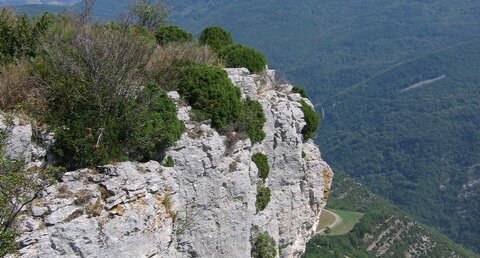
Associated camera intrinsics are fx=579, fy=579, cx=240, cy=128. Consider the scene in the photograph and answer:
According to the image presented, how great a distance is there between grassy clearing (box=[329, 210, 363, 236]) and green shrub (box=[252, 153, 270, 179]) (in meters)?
92.2

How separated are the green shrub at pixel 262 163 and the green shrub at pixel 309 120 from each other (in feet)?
13.3

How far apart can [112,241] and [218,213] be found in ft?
12.5

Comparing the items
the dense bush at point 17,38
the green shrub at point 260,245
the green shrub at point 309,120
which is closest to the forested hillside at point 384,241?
the green shrub at point 309,120

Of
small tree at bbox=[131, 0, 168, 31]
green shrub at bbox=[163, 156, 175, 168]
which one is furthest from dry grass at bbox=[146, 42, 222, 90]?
small tree at bbox=[131, 0, 168, 31]

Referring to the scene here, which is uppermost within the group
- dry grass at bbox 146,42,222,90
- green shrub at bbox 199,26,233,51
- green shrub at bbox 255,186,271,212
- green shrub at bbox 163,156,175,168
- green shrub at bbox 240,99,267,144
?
dry grass at bbox 146,42,222,90

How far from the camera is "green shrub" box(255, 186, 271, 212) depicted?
56.7ft

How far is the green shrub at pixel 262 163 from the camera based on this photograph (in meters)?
17.4

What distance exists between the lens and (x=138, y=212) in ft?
37.3

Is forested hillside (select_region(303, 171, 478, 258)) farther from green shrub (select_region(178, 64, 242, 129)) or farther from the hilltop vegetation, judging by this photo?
the hilltop vegetation

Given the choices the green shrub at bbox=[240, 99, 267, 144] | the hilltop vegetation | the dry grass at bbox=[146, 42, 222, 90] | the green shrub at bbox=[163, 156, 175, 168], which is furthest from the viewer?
the green shrub at bbox=[240, 99, 267, 144]

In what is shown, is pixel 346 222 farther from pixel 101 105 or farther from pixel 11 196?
pixel 11 196

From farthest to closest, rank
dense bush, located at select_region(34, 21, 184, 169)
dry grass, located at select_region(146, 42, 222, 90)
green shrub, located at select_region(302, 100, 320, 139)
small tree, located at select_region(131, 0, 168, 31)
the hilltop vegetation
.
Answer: small tree, located at select_region(131, 0, 168, 31), green shrub, located at select_region(302, 100, 320, 139), dry grass, located at select_region(146, 42, 222, 90), dense bush, located at select_region(34, 21, 184, 169), the hilltop vegetation

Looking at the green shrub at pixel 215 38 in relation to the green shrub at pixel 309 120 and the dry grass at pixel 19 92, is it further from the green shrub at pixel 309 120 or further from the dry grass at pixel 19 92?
the dry grass at pixel 19 92

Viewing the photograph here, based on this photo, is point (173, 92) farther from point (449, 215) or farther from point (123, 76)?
point (449, 215)
